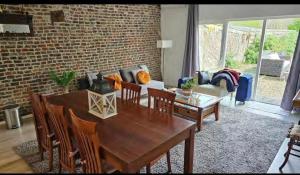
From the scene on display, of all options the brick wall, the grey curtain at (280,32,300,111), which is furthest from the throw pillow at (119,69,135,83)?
the grey curtain at (280,32,300,111)

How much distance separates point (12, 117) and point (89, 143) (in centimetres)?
254

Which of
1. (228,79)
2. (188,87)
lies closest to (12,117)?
(188,87)

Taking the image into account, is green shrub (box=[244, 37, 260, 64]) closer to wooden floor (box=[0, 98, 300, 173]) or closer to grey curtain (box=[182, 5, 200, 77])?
grey curtain (box=[182, 5, 200, 77])

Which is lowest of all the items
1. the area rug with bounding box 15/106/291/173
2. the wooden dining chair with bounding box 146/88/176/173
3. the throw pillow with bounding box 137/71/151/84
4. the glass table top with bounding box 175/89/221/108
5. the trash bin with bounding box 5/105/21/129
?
the area rug with bounding box 15/106/291/173

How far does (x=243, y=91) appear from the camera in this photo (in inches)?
165

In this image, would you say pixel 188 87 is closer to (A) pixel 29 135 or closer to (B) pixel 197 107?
(B) pixel 197 107

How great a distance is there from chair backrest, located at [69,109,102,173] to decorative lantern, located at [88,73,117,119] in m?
0.39

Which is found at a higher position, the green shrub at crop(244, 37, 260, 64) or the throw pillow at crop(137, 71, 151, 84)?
the green shrub at crop(244, 37, 260, 64)

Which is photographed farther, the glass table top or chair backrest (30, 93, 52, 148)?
the glass table top

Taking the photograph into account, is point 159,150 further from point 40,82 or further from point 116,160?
point 40,82

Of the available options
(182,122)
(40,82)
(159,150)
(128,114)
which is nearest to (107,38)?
(40,82)

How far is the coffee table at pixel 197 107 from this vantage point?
10.4ft

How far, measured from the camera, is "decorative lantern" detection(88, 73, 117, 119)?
5.85 ft

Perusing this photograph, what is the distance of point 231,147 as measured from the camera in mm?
2688
